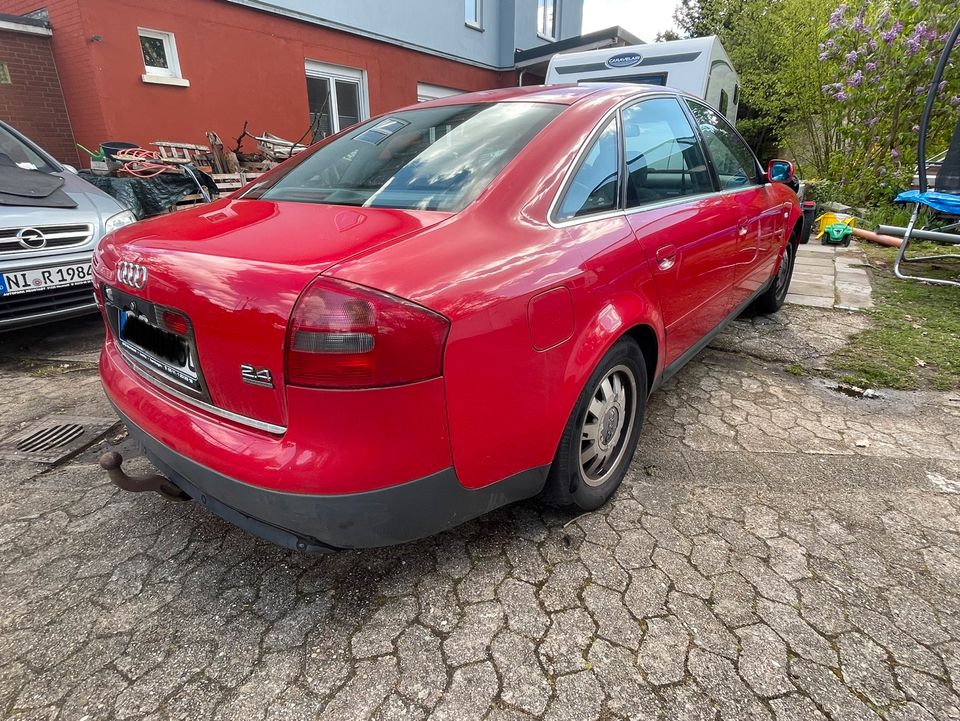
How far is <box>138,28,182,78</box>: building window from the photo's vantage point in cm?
773

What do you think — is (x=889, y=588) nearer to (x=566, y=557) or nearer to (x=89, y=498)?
(x=566, y=557)

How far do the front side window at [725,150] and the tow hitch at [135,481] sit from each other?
299 cm

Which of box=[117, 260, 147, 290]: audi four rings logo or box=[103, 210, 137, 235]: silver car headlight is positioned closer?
box=[117, 260, 147, 290]: audi four rings logo

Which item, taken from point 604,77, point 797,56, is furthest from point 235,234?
point 797,56

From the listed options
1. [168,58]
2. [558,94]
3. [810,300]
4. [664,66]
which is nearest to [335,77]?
[168,58]

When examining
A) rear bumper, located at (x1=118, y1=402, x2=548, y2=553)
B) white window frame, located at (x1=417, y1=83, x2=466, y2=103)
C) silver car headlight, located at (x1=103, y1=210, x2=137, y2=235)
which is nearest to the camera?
rear bumper, located at (x1=118, y1=402, x2=548, y2=553)

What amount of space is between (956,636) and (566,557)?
1.21m

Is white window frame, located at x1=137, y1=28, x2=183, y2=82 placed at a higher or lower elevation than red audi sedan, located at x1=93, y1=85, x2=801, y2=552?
higher

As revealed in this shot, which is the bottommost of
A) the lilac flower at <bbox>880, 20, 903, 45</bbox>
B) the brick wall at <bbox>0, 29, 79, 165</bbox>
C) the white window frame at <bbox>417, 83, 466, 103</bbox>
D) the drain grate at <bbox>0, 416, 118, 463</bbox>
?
the drain grate at <bbox>0, 416, 118, 463</bbox>

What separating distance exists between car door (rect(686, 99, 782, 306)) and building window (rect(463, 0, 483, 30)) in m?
11.6

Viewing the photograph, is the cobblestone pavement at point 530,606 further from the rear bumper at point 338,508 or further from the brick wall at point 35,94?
the brick wall at point 35,94

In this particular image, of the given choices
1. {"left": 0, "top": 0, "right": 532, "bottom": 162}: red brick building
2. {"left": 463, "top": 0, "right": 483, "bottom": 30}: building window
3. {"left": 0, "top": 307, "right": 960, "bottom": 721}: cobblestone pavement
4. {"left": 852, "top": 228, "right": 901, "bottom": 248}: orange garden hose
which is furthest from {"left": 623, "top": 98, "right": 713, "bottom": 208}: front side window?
{"left": 463, "top": 0, "right": 483, "bottom": 30}: building window

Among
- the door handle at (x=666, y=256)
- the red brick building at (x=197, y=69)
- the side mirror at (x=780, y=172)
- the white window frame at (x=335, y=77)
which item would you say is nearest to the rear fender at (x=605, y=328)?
the door handle at (x=666, y=256)

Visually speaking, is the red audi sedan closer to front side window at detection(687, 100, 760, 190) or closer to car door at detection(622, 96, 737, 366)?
car door at detection(622, 96, 737, 366)
